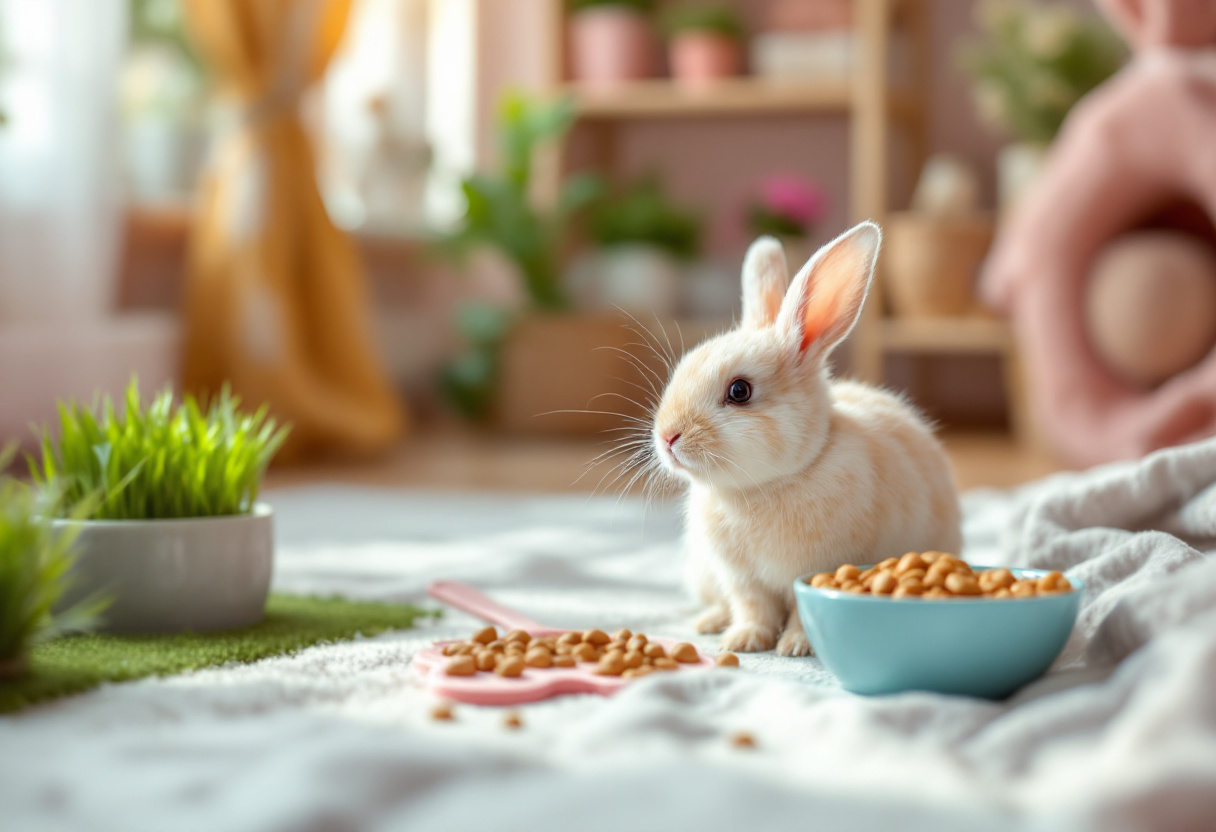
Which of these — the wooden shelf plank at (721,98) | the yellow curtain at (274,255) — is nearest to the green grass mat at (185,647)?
the yellow curtain at (274,255)

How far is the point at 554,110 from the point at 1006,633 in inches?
124

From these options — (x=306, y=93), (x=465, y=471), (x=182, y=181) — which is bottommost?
(x=465, y=471)

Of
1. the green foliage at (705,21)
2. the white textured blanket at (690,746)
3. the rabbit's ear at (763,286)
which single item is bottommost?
the white textured blanket at (690,746)

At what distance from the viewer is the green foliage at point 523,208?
385cm

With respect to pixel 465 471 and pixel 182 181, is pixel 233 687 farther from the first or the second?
pixel 182 181

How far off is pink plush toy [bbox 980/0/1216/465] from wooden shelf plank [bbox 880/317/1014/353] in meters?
0.62

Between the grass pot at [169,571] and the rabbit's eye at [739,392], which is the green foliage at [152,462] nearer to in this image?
the grass pot at [169,571]

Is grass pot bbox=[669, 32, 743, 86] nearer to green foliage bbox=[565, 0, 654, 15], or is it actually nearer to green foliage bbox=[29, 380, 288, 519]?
green foliage bbox=[565, 0, 654, 15]

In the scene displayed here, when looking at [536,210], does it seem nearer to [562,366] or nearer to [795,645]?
[562,366]

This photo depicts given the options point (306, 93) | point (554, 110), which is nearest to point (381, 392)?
point (306, 93)

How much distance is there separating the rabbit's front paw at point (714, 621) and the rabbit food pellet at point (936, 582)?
27 centimetres

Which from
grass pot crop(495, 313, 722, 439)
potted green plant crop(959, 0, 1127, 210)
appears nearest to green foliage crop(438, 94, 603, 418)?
grass pot crop(495, 313, 722, 439)

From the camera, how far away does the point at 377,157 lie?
4.04 m

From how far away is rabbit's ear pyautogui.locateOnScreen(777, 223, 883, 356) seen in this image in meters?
1.04
